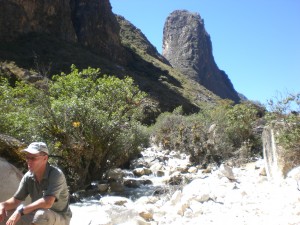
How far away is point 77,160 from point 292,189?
214 inches

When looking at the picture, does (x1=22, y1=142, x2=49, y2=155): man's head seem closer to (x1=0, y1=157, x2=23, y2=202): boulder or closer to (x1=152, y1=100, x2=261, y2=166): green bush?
→ (x1=0, y1=157, x2=23, y2=202): boulder

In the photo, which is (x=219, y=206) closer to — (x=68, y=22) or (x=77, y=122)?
(x=77, y=122)

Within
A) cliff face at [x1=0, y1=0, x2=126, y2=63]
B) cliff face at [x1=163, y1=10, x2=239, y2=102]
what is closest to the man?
cliff face at [x1=0, y1=0, x2=126, y2=63]

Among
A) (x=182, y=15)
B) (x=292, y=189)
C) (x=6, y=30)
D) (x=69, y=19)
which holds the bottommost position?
(x=292, y=189)

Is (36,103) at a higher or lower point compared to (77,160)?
higher

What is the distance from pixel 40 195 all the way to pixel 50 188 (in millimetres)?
265

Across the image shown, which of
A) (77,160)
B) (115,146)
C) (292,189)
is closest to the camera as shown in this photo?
(292,189)

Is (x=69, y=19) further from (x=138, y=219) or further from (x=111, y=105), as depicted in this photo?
(x=138, y=219)

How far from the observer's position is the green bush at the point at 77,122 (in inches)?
387

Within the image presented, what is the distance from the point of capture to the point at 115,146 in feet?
36.1

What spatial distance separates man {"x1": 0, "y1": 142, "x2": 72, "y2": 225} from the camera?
380cm

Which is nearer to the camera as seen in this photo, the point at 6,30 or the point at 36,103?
the point at 36,103

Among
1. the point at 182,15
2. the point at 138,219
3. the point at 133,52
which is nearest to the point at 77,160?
the point at 138,219

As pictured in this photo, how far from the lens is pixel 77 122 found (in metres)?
9.88
